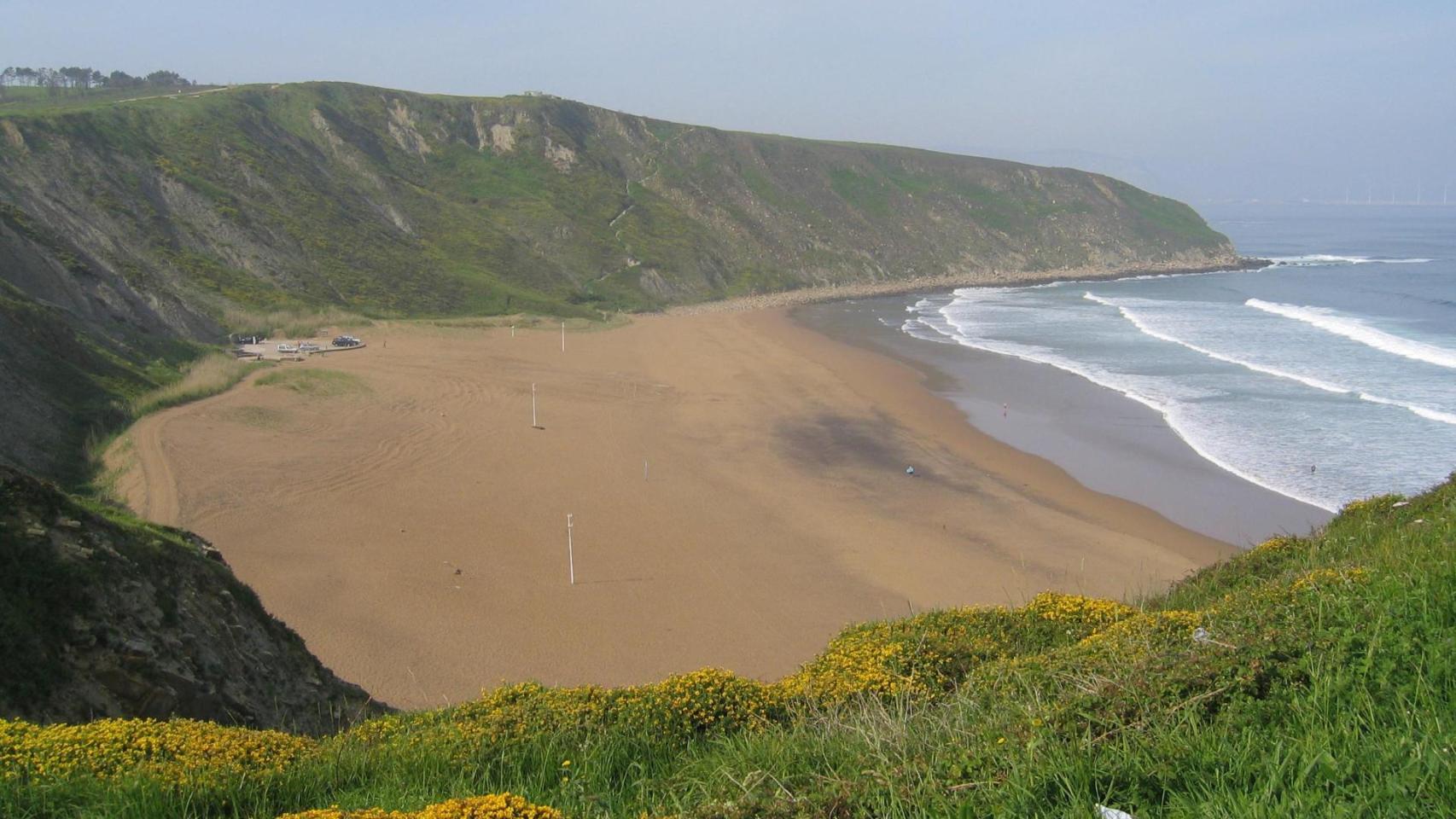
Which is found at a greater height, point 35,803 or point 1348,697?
point 1348,697

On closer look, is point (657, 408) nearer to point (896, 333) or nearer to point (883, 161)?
point (896, 333)

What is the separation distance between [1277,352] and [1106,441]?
1671 centimetres

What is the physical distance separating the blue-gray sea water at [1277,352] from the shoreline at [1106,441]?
652 mm

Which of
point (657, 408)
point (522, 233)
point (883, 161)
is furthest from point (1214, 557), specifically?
point (883, 161)

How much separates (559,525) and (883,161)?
3683 inches

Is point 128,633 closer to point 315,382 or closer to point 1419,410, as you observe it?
point 315,382

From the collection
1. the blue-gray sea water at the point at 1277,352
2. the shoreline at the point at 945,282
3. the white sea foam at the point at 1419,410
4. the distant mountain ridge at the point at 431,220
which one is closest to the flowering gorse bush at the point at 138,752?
the distant mountain ridge at the point at 431,220

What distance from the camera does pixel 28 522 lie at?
7.68m

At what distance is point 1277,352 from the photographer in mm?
37406

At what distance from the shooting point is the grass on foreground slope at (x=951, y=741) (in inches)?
143

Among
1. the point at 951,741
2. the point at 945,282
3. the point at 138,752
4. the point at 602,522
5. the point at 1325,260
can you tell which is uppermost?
the point at 1325,260

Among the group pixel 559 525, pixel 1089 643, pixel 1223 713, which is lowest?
pixel 559 525

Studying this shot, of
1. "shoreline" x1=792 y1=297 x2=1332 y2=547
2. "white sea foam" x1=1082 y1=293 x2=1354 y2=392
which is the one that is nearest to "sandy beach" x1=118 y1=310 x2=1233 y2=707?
"shoreline" x1=792 y1=297 x2=1332 y2=547

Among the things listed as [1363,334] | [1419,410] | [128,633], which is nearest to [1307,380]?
[1419,410]
